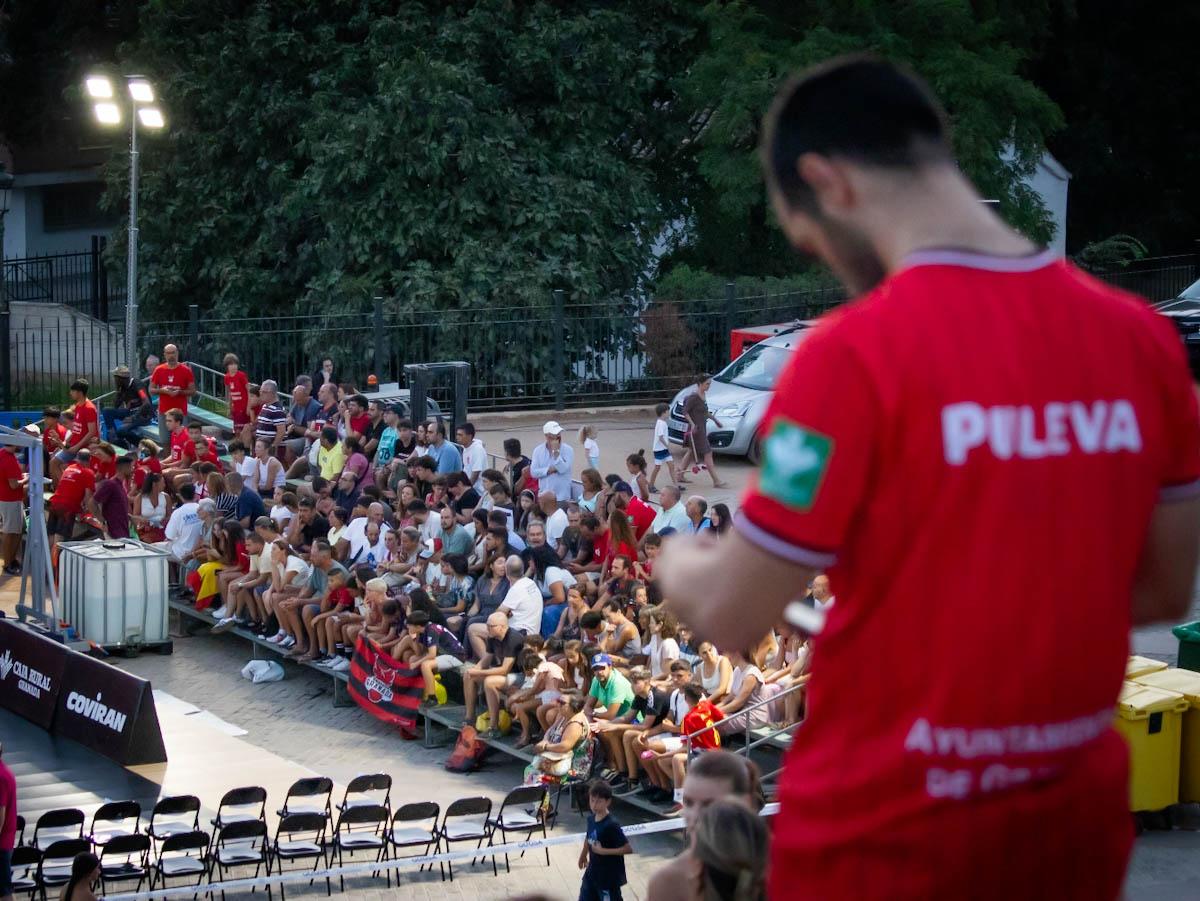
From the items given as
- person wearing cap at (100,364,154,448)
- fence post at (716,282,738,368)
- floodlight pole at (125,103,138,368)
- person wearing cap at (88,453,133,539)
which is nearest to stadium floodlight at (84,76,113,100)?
floodlight pole at (125,103,138,368)

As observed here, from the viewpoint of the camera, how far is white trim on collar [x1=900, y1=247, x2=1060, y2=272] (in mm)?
2043

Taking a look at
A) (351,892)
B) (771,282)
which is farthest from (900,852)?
(771,282)

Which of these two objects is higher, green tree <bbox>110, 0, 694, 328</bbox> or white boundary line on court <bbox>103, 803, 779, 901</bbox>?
green tree <bbox>110, 0, 694, 328</bbox>

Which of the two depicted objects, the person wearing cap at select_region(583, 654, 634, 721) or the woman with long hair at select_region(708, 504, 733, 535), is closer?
the person wearing cap at select_region(583, 654, 634, 721)

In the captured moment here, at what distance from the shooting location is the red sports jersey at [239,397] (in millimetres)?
23531

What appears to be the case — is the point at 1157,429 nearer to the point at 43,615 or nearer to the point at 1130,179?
the point at 43,615

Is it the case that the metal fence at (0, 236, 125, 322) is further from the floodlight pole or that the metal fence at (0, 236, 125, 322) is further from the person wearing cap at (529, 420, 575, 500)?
the person wearing cap at (529, 420, 575, 500)

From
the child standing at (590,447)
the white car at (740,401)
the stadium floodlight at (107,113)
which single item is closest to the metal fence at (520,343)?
the white car at (740,401)

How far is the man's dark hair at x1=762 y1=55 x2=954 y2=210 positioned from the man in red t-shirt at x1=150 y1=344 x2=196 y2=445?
854 inches

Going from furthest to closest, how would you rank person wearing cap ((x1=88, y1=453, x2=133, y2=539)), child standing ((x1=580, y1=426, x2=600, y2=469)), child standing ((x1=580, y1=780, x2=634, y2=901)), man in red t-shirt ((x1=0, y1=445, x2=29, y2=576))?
man in red t-shirt ((x1=0, y1=445, x2=29, y2=576))
person wearing cap ((x1=88, y1=453, x2=133, y2=539))
child standing ((x1=580, y1=426, x2=600, y2=469))
child standing ((x1=580, y1=780, x2=634, y2=901))

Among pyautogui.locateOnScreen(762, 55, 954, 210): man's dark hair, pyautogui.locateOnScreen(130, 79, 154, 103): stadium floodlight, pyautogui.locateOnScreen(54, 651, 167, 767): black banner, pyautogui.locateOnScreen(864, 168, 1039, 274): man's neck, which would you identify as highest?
pyautogui.locateOnScreen(130, 79, 154, 103): stadium floodlight

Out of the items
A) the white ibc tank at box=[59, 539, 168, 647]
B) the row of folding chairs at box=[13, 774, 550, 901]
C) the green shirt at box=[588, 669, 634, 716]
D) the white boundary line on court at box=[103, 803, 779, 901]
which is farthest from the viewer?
the white ibc tank at box=[59, 539, 168, 647]

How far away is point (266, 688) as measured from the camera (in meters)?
17.6

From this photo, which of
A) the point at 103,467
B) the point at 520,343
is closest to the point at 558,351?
the point at 520,343
